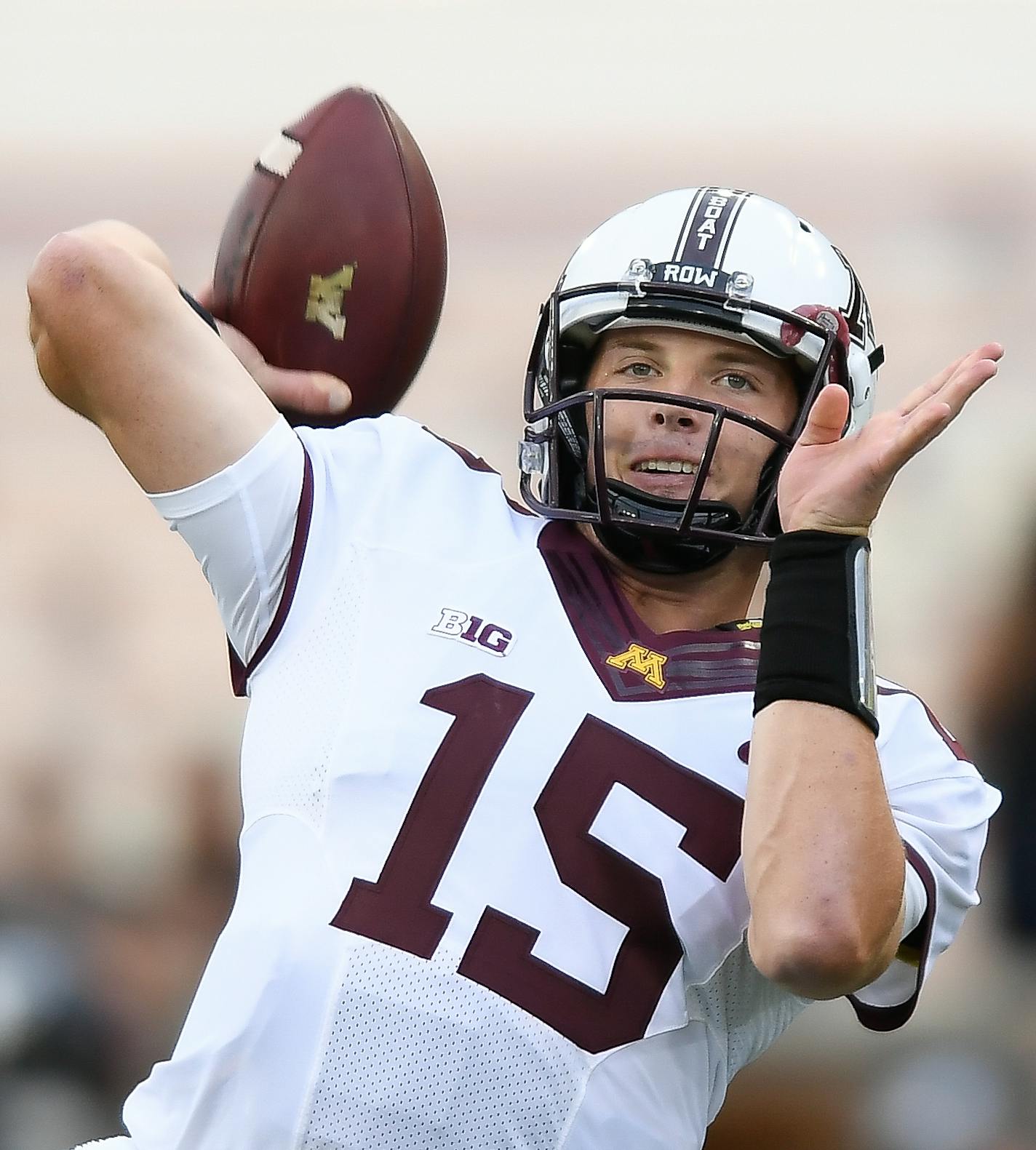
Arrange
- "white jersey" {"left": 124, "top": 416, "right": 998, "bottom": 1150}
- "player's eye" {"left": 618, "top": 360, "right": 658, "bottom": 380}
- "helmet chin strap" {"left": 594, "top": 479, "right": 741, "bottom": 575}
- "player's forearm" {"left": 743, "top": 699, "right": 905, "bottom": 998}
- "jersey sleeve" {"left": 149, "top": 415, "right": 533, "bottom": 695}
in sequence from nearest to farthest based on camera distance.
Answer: "player's forearm" {"left": 743, "top": 699, "right": 905, "bottom": 998} → "white jersey" {"left": 124, "top": 416, "right": 998, "bottom": 1150} → "jersey sleeve" {"left": 149, "top": 415, "right": 533, "bottom": 695} → "helmet chin strap" {"left": 594, "top": 479, "right": 741, "bottom": 575} → "player's eye" {"left": 618, "top": 360, "right": 658, "bottom": 380}

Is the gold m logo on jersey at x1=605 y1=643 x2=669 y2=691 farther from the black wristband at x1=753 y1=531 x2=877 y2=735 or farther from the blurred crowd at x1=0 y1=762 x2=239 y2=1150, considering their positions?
the blurred crowd at x1=0 y1=762 x2=239 y2=1150

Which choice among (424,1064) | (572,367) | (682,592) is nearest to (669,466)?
(682,592)

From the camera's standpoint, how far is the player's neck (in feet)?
5.50

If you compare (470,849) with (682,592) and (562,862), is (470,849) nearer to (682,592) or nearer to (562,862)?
(562,862)

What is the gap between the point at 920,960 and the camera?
1.49m

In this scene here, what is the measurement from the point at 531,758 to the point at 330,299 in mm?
606

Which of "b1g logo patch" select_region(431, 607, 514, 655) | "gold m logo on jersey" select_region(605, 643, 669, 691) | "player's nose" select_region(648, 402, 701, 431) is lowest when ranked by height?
"b1g logo patch" select_region(431, 607, 514, 655)

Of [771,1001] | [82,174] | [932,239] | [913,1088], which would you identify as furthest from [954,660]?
[82,174]

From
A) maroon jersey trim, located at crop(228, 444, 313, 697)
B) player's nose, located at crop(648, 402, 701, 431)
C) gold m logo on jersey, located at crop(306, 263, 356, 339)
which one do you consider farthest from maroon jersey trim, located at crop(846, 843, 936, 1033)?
gold m logo on jersey, located at crop(306, 263, 356, 339)

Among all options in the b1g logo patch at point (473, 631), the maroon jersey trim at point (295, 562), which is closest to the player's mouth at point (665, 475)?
the b1g logo patch at point (473, 631)

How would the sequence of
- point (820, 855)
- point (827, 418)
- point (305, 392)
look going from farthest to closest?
point (305, 392) < point (827, 418) < point (820, 855)

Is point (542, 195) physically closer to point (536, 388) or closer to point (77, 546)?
point (77, 546)

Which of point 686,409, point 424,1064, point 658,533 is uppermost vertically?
point 686,409

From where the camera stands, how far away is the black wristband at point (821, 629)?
135 centimetres
